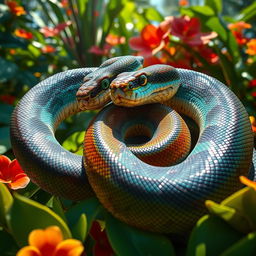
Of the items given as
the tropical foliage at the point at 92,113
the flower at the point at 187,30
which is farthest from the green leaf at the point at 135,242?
the flower at the point at 187,30

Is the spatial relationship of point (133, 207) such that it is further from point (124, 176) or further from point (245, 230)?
point (245, 230)

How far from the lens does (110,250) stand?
1.04m

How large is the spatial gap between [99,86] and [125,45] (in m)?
1.46

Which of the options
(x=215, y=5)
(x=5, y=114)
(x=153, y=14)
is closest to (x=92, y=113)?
(x=5, y=114)

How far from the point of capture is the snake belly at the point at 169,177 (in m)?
0.95

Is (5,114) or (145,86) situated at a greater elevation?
(145,86)

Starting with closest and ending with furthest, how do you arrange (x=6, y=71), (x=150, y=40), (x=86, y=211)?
(x=86, y=211) → (x=150, y=40) → (x=6, y=71)

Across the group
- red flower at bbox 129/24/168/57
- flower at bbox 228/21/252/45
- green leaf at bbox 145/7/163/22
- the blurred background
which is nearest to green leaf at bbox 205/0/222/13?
the blurred background

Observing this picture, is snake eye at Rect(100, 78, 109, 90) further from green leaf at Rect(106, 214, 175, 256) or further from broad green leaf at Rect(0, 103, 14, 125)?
broad green leaf at Rect(0, 103, 14, 125)

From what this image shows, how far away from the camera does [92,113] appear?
87.7 inches

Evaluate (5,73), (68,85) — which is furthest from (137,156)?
(5,73)

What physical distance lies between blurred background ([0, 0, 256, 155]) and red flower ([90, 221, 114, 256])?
0.56m

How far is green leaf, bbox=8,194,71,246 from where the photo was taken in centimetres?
88

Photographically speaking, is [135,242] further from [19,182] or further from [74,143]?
[74,143]
